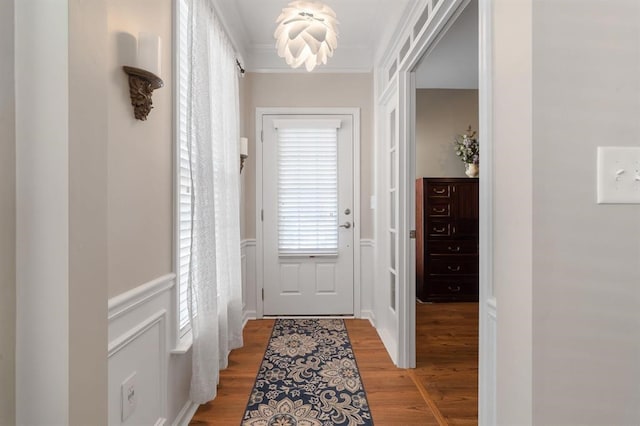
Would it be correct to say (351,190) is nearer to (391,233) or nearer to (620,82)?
(391,233)

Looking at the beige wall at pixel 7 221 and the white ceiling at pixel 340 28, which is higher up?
the white ceiling at pixel 340 28

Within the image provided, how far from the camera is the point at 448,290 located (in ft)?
12.8

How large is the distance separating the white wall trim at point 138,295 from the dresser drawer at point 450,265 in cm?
312

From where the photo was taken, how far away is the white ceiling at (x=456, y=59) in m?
2.87

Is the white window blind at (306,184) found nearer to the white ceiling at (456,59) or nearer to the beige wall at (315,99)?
the beige wall at (315,99)

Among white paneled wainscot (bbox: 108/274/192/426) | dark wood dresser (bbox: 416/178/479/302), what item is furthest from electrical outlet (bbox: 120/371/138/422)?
dark wood dresser (bbox: 416/178/479/302)

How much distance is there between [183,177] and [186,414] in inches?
51.2

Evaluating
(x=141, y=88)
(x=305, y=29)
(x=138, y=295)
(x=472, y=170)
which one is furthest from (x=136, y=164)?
(x=472, y=170)

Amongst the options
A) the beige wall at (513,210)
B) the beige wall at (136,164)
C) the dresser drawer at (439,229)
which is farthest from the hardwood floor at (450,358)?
the beige wall at (136,164)

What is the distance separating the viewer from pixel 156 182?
146 centimetres

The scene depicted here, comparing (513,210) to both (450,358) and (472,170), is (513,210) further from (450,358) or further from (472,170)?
(472,170)

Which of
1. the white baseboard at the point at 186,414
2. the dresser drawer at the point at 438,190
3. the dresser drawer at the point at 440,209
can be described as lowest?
the white baseboard at the point at 186,414

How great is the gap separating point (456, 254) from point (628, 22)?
343 centimetres

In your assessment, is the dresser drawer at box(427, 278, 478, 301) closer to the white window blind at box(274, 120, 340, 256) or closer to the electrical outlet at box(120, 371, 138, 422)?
the white window blind at box(274, 120, 340, 256)
